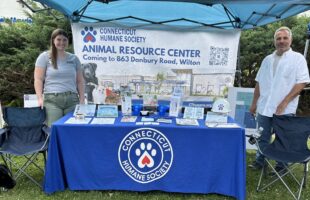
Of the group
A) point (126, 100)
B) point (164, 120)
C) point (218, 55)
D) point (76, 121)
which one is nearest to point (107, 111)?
point (126, 100)

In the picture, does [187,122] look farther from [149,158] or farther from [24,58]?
[24,58]

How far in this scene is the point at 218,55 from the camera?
16.0ft

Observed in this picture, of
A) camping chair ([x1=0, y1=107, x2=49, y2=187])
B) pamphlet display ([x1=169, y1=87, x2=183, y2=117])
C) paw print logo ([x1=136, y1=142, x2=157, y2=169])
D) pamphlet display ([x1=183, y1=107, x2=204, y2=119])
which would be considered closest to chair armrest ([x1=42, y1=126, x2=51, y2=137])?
camping chair ([x1=0, y1=107, x2=49, y2=187])

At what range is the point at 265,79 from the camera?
3.69 metres

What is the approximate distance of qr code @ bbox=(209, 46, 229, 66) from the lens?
4863mm

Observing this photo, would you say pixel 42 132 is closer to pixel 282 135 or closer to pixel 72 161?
pixel 72 161

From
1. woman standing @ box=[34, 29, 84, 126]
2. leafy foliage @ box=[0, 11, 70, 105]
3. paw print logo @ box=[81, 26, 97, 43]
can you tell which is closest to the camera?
woman standing @ box=[34, 29, 84, 126]

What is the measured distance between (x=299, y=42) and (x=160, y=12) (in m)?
3.14

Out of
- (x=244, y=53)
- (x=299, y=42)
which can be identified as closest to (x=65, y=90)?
(x=244, y=53)

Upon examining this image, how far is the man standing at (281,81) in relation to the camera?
3.48 metres

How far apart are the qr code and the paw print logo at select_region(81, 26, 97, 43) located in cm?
161

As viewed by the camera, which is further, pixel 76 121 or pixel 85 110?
pixel 85 110

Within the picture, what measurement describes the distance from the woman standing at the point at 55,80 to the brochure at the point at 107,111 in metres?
0.44

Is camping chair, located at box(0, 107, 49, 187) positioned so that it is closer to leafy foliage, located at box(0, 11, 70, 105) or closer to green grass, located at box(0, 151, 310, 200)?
green grass, located at box(0, 151, 310, 200)
